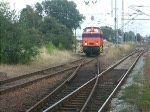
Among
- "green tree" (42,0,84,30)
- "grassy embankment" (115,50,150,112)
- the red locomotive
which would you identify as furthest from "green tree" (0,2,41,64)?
"green tree" (42,0,84,30)

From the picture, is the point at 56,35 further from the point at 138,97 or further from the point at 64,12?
the point at 138,97

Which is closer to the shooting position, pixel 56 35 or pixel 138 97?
pixel 138 97

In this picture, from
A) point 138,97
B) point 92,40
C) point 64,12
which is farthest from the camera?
point 64,12

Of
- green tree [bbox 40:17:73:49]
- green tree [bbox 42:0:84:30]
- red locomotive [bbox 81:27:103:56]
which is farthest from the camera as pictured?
green tree [bbox 42:0:84:30]

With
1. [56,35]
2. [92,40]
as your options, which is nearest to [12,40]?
[92,40]

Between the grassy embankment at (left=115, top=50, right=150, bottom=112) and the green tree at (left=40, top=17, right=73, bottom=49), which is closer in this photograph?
the grassy embankment at (left=115, top=50, right=150, bottom=112)

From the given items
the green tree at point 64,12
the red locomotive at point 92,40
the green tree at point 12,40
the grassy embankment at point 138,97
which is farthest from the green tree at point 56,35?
the grassy embankment at point 138,97

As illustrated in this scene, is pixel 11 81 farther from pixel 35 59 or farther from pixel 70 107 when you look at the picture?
pixel 35 59

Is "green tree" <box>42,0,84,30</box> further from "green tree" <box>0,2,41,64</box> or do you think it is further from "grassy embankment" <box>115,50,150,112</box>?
"grassy embankment" <box>115,50,150,112</box>

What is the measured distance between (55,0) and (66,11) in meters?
5.03

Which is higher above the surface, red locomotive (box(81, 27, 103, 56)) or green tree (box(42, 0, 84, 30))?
green tree (box(42, 0, 84, 30))

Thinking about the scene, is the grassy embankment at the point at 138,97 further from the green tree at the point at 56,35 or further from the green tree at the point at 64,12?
the green tree at the point at 64,12

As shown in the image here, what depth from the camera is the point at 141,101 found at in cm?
1204

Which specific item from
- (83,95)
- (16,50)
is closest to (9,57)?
(16,50)
